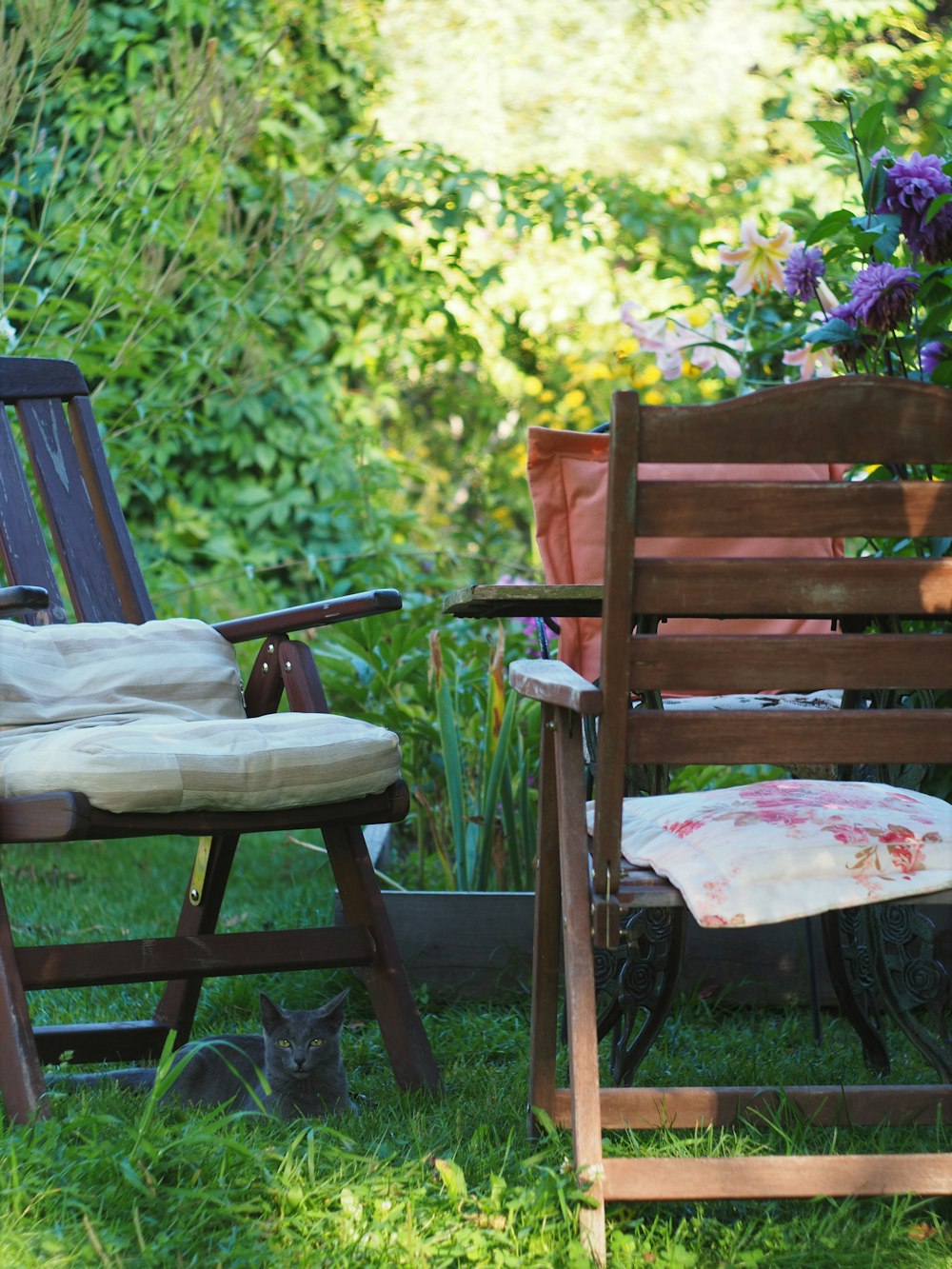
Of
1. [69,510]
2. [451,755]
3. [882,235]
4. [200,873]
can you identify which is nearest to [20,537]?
[69,510]

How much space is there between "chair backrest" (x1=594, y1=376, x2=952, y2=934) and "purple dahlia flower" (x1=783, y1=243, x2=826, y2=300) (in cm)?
124

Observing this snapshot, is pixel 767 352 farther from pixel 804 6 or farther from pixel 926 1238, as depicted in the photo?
pixel 804 6

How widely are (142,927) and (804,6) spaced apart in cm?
729

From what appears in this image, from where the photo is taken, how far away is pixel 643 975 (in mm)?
2068

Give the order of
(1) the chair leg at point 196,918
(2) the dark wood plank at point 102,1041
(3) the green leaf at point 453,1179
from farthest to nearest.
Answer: (1) the chair leg at point 196,918, (2) the dark wood plank at point 102,1041, (3) the green leaf at point 453,1179

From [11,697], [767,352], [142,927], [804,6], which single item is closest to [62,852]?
[142,927]

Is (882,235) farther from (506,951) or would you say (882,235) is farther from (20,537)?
(20,537)

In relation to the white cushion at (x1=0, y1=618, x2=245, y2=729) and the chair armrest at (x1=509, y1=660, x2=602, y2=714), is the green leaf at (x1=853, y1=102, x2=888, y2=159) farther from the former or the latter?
the white cushion at (x1=0, y1=618, x2=245, y2=729)

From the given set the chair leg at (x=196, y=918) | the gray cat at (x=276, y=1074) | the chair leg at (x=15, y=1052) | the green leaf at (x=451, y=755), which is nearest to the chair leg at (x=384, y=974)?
the gray cat at (x=276, y=1074)

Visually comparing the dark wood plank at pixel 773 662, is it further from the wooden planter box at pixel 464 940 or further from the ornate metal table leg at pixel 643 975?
the wooden planter box at pixel 464 940

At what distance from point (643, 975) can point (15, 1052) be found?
3.05ft

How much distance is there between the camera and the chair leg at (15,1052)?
1773 millimetres

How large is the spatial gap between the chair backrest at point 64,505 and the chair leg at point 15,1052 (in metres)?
0.99

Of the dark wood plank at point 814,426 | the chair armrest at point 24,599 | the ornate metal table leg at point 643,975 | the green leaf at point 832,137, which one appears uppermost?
the green leaf at point 832,137
